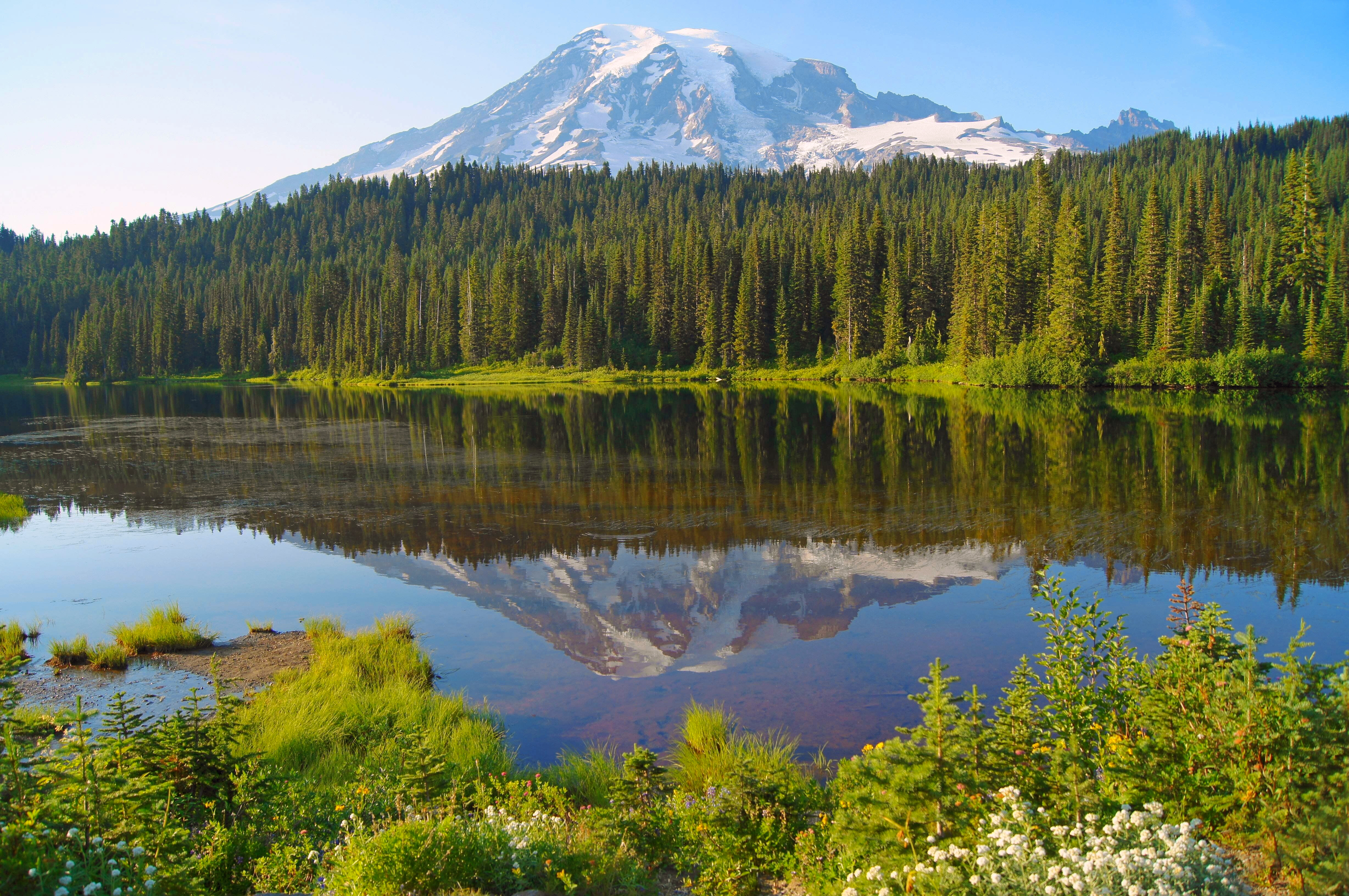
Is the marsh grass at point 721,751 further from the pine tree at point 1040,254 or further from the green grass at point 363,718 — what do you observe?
the pine tree at point 1040,254

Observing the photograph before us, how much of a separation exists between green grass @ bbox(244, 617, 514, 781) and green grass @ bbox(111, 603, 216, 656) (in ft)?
7.75

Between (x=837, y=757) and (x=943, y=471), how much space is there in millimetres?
20347

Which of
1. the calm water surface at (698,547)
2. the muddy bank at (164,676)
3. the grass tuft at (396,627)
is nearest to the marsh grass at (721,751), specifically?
the calm water surface at (698,547)

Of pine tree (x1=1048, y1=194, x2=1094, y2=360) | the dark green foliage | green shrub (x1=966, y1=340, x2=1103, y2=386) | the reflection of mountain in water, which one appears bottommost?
the reflection of mountain in water

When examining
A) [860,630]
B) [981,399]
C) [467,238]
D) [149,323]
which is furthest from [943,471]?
[467,238]

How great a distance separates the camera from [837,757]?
9.12m

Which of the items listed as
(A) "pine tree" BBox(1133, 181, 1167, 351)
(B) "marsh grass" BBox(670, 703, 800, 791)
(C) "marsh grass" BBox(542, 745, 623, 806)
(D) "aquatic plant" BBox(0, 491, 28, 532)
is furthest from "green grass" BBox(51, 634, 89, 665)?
(A) "pine tree" BBox(1133, 181, 1167, 351)

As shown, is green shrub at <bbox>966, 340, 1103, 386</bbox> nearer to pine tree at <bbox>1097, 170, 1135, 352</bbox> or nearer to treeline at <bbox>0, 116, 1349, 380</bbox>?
treeline at <bbox>0, 116, 1349, 380</bbox>

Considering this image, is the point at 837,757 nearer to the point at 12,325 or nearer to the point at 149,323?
the point at 149,323

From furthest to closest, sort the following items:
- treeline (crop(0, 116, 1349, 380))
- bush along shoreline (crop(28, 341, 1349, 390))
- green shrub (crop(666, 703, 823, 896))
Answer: treeline (crop(0, 116, 1349, 380)), bush along shoreline (crop(28, 341, 1349, 390)), green shrub (crop(666, 703, 823, 896))

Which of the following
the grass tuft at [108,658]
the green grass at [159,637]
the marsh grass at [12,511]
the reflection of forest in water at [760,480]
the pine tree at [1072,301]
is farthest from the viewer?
the pine tree at [1072,301]

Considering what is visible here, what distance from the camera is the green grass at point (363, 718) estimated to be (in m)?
8.69

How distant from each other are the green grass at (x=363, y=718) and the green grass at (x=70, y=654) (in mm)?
3570

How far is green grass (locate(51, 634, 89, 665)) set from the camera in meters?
12.7
